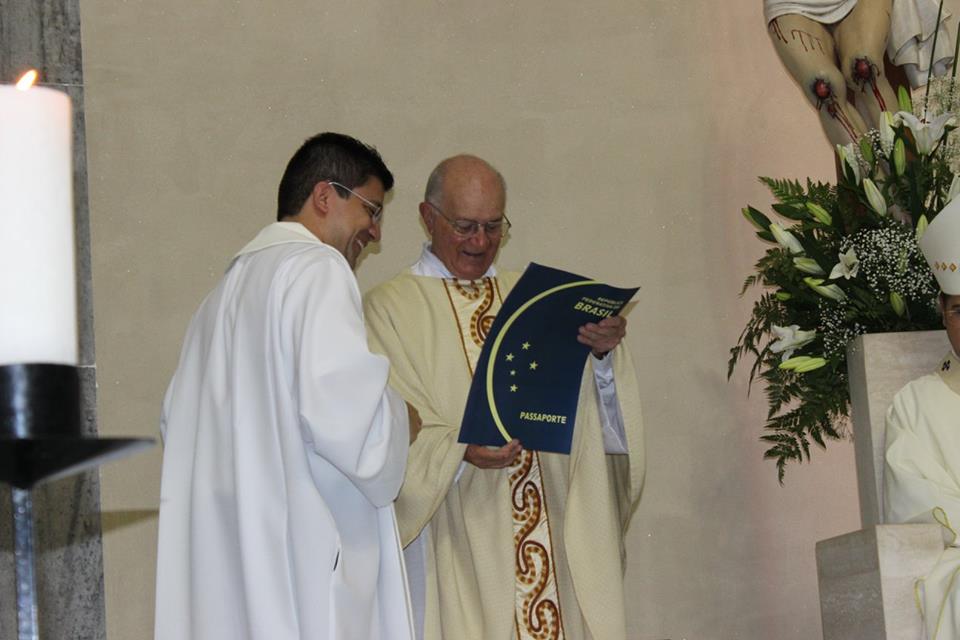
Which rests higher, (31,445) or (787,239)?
(787,239)

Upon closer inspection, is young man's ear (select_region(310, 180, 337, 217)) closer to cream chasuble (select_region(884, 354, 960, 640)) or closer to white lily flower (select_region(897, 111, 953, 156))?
cream chasuble (select_region(884, 354, 960, 640))

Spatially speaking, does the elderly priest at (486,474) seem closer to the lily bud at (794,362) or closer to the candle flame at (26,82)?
the lily bud at (794,362)

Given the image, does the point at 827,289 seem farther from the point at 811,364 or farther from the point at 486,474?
the point at 486,474

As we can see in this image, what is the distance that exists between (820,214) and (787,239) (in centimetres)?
17

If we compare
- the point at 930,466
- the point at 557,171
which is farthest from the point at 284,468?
the point at 557,171

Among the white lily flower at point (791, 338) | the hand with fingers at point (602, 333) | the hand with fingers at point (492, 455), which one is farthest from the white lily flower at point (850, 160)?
the hand with fingers at point (492, 455)

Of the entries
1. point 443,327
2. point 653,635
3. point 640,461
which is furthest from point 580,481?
point 653,635

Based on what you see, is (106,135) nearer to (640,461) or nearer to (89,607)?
(89,607)

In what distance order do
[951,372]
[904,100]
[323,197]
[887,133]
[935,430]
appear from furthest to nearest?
[904,100]
[887,133]
[951,372]
[935,430]
[323,197]

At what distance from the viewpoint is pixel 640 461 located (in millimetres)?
4629

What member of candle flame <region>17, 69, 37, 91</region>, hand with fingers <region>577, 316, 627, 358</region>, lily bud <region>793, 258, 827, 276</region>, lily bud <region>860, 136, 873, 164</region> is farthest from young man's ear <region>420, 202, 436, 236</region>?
candle flame <region>17, 69, 37, 91</region>

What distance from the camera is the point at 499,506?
450 centimetres

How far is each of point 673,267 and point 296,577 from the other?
11.3 feet

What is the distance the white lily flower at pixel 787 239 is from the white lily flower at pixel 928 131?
533mm
